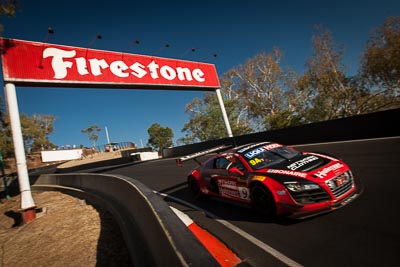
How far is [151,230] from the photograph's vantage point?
4.11m

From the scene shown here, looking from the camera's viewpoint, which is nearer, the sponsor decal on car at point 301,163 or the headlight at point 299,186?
the headlight at point 299,186

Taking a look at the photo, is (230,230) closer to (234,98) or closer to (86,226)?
(86,226)

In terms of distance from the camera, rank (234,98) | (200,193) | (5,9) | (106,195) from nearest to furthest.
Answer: (200,193) < (106,195) < (5,9) < (234,98)

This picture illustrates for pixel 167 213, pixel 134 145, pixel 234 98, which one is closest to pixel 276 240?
pixel 167 213

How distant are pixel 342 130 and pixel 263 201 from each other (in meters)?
10.3

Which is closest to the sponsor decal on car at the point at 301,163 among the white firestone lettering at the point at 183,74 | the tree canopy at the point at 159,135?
the white firestone lettering at the point at 183,74

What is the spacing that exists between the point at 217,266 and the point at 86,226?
7508mm

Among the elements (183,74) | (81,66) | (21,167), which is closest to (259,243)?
(21,167)

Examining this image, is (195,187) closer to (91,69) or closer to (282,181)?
(282,181)

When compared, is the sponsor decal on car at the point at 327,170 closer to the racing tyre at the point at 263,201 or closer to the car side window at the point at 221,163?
the racing tyre at the point at 263,201

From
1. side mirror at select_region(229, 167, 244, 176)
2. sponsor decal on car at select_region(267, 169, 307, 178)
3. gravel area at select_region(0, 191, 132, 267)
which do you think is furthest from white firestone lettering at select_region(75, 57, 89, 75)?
sponsor decal on car at select_region(267, 169, 307, 178)

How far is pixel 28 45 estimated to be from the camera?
13.9 metres

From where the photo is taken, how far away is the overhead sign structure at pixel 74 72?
1217 cm

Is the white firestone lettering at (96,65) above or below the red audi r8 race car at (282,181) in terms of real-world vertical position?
above
